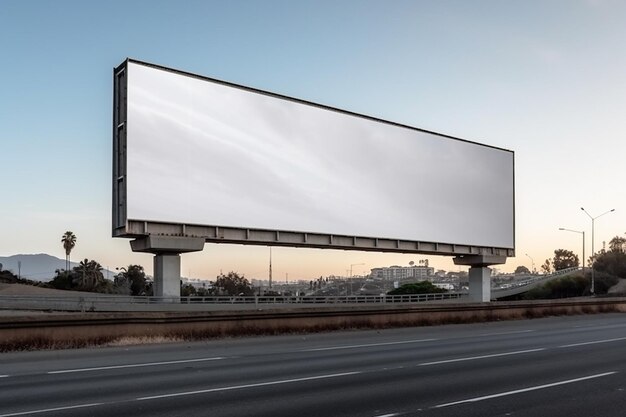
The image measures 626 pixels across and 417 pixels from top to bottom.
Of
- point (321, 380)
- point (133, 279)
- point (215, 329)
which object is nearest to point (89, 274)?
point (133, 279)

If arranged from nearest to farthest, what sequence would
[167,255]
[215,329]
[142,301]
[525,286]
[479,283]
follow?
[215,329] → [167,255] → [142,301] → [479,283] → [525,286]

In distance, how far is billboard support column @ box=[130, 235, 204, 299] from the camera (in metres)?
Answer: 47.2

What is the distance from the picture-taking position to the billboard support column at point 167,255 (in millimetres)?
47250

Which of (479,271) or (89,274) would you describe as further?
(89,274)

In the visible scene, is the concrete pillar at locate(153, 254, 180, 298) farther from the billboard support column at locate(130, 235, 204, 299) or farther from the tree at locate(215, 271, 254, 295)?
the tree at locate(215, 271, 254, 295)

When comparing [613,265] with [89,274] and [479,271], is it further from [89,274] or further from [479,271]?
[89,274]

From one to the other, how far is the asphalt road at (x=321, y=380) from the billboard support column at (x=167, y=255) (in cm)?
2682

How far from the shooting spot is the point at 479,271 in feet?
247

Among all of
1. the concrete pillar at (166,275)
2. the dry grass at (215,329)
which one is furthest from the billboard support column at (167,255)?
the dry grass at (215,329)

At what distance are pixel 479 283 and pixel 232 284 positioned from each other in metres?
90.3

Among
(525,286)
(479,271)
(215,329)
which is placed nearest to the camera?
(215,329)

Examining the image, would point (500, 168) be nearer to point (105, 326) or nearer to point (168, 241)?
point (168, 241)

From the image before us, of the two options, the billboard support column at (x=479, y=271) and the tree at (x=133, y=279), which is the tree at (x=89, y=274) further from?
the billboard support column at (x=479, y=271)

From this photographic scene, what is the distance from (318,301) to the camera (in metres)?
70.6
